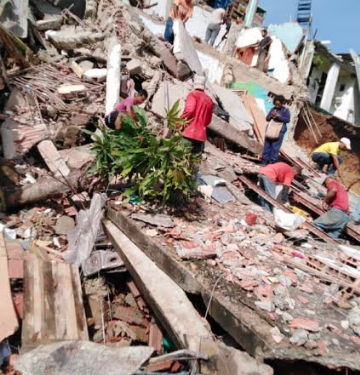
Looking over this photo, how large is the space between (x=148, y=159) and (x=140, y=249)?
1.17 m

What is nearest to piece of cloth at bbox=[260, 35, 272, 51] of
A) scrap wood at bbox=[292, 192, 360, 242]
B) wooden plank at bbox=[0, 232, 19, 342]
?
scrap wood at bbox=[292, 192, 360, 242]

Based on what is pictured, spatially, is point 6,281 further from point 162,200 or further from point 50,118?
point 50,118

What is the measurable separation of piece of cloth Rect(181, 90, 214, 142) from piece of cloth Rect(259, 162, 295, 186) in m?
1.74

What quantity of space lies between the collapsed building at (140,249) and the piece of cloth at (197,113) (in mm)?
947

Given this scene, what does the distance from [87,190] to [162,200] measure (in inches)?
50.9

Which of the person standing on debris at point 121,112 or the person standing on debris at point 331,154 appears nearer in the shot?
the person standing on debris at point 121,112

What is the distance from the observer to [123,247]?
440cm

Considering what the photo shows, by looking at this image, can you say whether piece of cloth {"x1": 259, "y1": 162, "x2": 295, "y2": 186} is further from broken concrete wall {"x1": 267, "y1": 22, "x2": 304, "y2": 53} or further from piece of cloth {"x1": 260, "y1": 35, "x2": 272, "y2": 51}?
broken concrete wall {"x1": 267, "y1": 22, "x2": 304, "y2": 53}

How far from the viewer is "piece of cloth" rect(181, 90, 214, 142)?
5.53 m

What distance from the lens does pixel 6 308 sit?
3068 millimetres

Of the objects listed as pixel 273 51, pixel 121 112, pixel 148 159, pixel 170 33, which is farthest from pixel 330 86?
pixel 148 159

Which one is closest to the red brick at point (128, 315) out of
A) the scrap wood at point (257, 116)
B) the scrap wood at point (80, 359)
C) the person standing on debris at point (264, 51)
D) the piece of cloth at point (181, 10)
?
the scrap wood at point (80, 359)

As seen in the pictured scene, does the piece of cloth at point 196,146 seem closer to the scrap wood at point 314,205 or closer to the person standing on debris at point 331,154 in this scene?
the scrap wood at point 314,205

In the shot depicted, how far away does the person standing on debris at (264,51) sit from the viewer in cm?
1399
